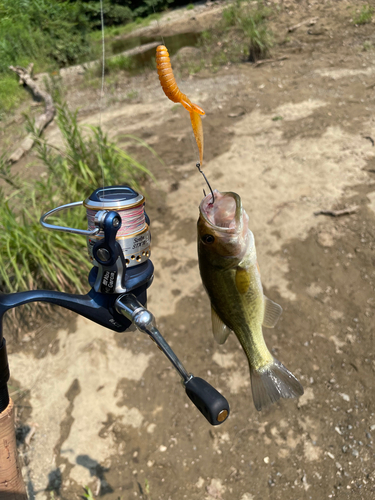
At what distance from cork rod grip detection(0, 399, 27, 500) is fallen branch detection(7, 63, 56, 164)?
4926 millimetres

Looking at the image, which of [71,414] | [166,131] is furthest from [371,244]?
[166,131]

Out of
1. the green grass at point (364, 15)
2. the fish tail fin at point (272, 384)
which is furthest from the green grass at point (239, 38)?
the fish tail fin at point (272, 384)

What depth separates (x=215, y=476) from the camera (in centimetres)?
279

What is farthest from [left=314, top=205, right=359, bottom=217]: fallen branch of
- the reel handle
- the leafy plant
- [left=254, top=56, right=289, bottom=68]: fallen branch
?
the leafy plant

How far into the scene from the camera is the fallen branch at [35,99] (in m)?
6.81

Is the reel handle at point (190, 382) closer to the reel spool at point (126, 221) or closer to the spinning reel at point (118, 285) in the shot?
the spinning reel at point (118, 285)

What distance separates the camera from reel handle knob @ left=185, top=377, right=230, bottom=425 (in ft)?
3.96

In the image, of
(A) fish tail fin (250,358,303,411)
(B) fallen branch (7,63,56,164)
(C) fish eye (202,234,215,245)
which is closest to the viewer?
(C) fish eye (202,234,215,245)

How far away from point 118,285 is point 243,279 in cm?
47

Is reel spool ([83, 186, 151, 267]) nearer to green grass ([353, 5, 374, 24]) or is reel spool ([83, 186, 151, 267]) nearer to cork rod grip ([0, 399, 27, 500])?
cork rod grip ([0, 399, 27, 500])

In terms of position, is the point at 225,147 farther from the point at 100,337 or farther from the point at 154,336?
the point at 154,336

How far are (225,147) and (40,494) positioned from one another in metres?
4.77

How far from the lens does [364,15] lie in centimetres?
876

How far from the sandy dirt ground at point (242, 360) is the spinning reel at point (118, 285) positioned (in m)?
1.88
